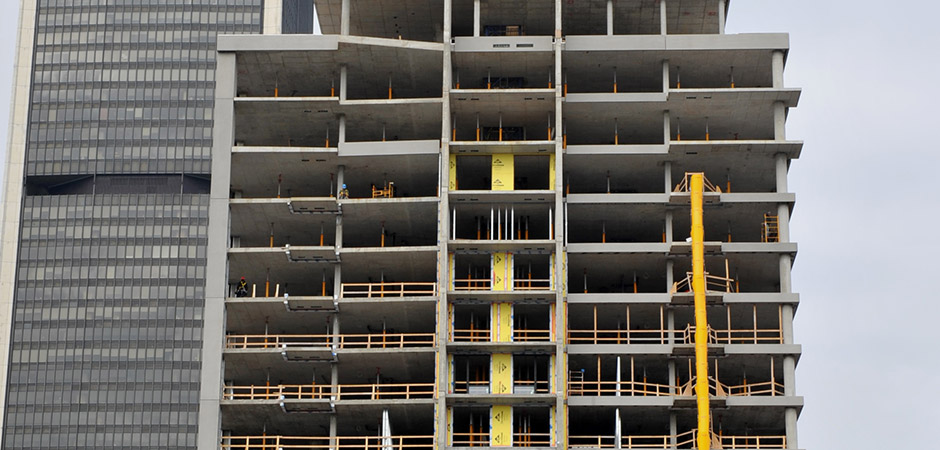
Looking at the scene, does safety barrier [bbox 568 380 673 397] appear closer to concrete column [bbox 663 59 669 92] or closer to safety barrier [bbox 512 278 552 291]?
safety barrier [bbox 512 278 552 291]

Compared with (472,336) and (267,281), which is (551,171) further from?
(267,281)

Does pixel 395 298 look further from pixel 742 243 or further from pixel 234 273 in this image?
pixel 742 243

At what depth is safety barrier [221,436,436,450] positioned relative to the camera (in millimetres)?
107750

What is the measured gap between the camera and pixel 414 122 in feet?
381

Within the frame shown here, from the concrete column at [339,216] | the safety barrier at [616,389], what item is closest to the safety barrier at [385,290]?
the concrete column at [339,216]

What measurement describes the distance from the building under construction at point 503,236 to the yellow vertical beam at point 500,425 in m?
0.13

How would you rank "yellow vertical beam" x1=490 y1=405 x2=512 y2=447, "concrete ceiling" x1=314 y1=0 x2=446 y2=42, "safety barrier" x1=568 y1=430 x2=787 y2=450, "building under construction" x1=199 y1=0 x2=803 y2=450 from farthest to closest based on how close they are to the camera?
"concrete ceiling" x1=314 y1=0 x2=446 y2=42, "building under construction" x1=199 y1=0 x2=803 y2=450, "safety barrier" x1=568 y1=430 x2=787 y2=450, "yellow vertical beam" x1=490 y1=405 x2=512 y2=447

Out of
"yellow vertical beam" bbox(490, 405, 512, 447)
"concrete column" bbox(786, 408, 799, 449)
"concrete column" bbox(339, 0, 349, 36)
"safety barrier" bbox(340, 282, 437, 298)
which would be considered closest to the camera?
A: "yellow vertical beam" bbox(490, 405, 512, 447)

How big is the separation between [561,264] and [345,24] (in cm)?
2180

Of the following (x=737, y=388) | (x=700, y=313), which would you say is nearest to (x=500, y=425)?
(x=700, y=313)

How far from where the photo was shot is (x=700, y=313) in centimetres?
10856

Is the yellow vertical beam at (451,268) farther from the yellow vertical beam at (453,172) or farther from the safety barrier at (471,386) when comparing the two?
the safety barrier at (471,386)

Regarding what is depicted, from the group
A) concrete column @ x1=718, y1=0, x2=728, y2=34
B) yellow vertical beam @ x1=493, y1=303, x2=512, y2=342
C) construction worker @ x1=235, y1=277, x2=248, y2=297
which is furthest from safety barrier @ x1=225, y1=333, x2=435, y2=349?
concrete column @ x1=718, y1=0, x2=728, y2=34

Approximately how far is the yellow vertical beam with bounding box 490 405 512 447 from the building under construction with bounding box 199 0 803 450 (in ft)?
0.42
